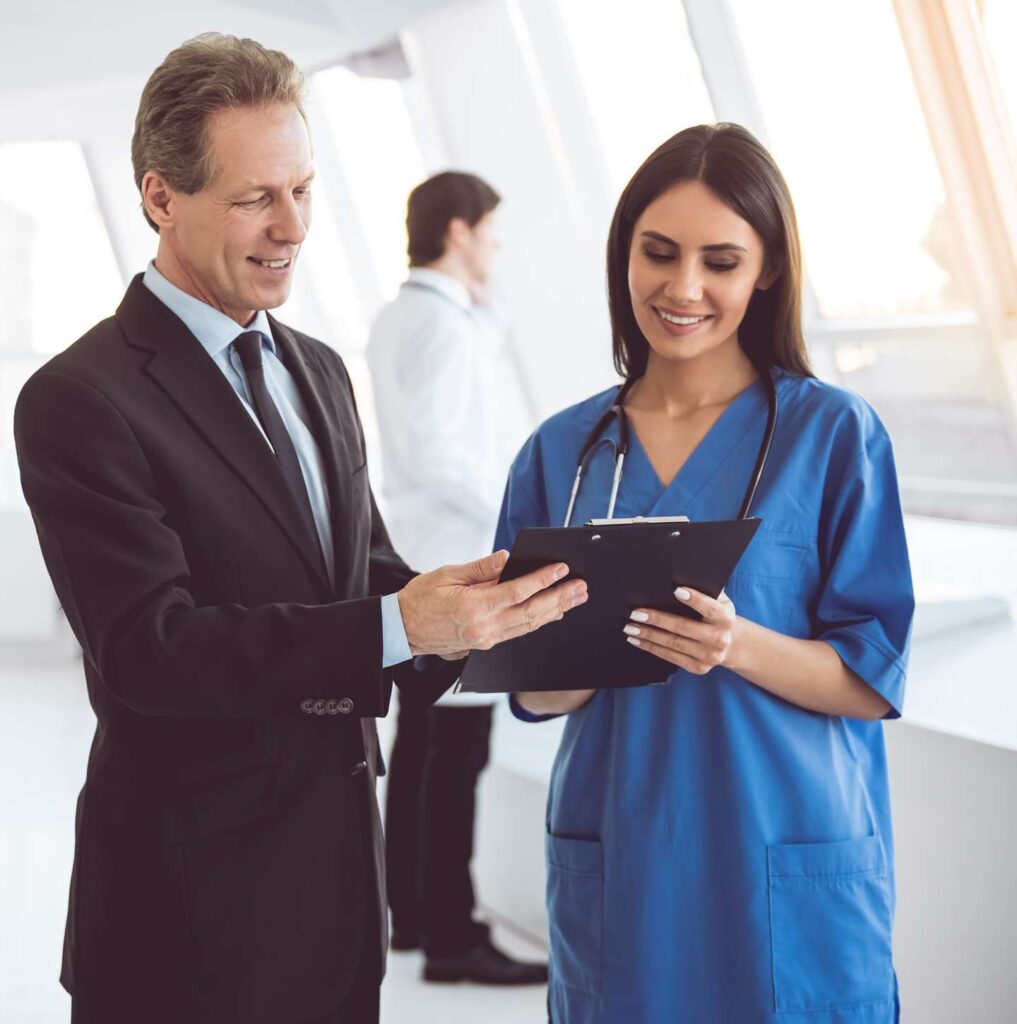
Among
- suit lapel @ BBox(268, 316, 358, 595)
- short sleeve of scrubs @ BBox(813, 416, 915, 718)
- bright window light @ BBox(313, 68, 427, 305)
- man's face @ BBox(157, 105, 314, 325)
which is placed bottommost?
short sleeve of scrubs @ BBox(813, 416, 915, 718)

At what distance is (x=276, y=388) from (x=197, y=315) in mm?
140

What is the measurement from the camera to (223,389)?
48.7 inches

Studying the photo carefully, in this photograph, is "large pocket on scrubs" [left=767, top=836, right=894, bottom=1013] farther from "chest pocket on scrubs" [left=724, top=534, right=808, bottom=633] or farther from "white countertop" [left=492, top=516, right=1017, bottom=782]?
"white countertop" [left=492, top=516, right=1017, bottom=782]

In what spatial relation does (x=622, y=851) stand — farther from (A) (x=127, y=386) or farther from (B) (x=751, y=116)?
(B) (x=751, y=116)

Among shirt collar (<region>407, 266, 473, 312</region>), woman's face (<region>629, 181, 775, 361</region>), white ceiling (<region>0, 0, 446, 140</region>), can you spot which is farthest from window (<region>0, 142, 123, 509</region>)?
Result: woman's face (<region>629, 181, 775, 361</region>)

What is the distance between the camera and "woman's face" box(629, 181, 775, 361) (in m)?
1.36

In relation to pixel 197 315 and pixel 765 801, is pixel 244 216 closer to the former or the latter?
pixel 197 315

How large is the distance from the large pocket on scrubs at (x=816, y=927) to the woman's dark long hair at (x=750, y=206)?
21.9 inches

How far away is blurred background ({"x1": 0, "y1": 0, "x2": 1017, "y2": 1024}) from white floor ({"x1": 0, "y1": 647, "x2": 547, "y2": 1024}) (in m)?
0.01

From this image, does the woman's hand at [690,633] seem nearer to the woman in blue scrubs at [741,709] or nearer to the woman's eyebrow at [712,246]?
the woman in blue scrubs at [741,709]

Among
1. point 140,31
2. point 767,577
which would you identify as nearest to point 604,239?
point 140,31

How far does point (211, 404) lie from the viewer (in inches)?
48.2

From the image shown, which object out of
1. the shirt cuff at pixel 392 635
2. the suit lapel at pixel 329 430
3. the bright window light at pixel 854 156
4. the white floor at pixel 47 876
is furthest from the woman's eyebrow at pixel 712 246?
the bright window light at pixel 854 156

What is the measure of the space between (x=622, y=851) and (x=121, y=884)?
1.74 ft
